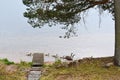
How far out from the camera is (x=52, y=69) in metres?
10.1

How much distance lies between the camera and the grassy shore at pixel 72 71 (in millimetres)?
9148

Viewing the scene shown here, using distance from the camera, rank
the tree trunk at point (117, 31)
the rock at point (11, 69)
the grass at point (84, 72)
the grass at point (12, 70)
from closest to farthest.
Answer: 1. the grass at point (84, 72)
2. the grass at point (12, 70)
3. the tree trunk at point (117, 31)
4. the rock at point (11, 69)

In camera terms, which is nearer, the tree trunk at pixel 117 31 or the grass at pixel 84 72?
the grass at pixel 84 72

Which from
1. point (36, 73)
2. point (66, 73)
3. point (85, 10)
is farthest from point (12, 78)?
point (85, 10)

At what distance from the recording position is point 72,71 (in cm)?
966

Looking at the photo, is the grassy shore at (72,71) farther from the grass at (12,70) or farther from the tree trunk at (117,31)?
the tree trunk at (117,31)

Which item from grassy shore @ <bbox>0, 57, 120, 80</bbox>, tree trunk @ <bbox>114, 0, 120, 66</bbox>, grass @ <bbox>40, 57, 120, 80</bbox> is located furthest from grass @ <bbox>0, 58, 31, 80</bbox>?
tree trunk @ <bbox>114, 0, 120, 66</bbox>

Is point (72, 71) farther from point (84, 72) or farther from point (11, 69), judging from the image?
point (11, 69)

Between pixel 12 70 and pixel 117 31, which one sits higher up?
pixel 117 31

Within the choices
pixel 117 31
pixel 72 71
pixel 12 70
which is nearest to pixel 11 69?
pixel 12 70

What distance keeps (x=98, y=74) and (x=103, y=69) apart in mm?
612

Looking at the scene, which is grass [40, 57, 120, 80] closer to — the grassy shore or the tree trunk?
Result: the grassy shore

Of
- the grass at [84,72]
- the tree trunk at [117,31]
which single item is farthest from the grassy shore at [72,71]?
the tree trunk at [117,31]

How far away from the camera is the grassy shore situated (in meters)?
9.15
